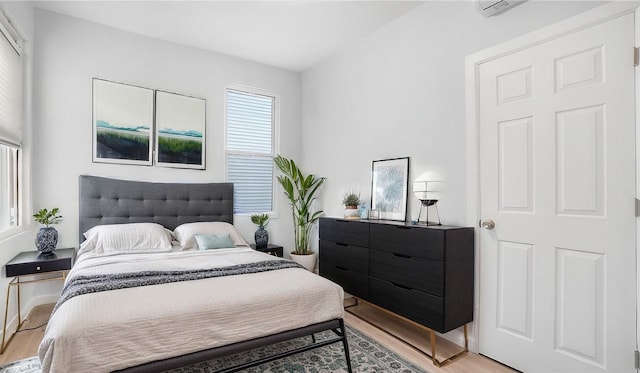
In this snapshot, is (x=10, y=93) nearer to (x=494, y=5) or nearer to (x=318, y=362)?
(x=318, y=362)

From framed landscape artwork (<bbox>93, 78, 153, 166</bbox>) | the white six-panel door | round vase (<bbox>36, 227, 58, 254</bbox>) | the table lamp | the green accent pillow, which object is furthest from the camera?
framed landscape artwork (<bbox>93, 78, 153, 166</bbox>)

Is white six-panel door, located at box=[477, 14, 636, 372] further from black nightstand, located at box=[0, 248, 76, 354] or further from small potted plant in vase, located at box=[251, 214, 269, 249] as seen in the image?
black nightstand, located at box=[0, 248, 76, 354]

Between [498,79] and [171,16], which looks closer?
[498,79]

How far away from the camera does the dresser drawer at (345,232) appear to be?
9.47 feet

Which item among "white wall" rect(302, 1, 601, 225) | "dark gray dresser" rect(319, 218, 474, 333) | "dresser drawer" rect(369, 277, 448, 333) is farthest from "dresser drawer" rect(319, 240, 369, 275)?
"white wall" rect(302, 1, 601, 225)

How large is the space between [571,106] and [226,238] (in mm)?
2985

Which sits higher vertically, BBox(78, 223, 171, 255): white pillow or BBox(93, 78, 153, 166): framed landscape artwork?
BBox(93, 78, 153, 166): framed landscape artwork

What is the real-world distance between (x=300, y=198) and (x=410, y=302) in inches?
84.0

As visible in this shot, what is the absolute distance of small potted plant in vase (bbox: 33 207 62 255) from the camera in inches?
109

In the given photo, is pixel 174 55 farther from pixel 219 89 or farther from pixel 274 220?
pixel 274 220

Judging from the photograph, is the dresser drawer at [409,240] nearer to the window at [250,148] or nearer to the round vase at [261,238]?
the round vase at [261,238]

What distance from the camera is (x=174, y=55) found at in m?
3.68

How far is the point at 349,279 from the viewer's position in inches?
120

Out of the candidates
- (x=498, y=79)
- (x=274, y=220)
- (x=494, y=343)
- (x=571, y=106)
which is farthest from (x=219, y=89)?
(x=494, y=343)
